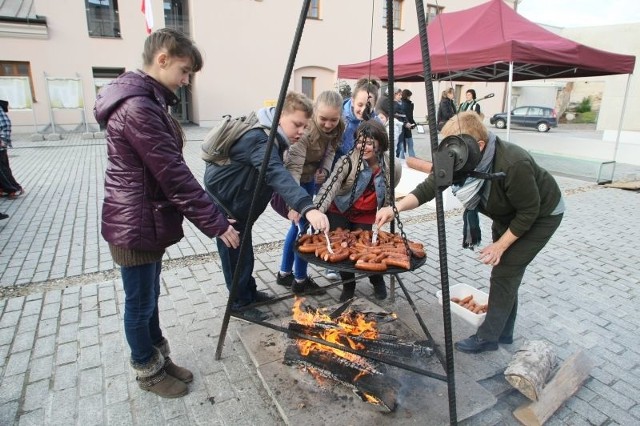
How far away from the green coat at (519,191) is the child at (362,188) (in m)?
0.74

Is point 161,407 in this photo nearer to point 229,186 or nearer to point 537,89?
point 229,186

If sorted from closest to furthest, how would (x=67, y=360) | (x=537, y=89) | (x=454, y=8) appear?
(x=67, y=360), (x=454, y=8), (x=537, y=89)

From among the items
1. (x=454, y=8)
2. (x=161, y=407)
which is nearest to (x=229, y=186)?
(x=161, y=407)

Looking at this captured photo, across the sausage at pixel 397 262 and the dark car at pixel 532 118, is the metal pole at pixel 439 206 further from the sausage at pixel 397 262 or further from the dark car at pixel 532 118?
the dark car at pixel 532 118

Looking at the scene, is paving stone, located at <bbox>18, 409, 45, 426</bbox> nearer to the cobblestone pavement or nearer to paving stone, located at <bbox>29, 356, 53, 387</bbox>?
the cobblestone pavement

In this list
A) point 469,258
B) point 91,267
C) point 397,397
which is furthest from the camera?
point 469,258

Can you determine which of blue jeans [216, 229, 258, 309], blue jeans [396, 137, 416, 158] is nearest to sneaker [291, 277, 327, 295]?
blue jeans [216, 229, 258, 309]

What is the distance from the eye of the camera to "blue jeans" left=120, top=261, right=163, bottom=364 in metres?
2.11

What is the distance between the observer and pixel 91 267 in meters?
4.06

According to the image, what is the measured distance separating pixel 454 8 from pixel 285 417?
26328mm

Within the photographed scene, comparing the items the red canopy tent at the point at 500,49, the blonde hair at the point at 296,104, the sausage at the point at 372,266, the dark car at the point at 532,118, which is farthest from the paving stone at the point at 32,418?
the dark car at the point at 532,118

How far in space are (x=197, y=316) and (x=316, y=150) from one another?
1.63 metres

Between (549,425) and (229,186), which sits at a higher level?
(229,186)

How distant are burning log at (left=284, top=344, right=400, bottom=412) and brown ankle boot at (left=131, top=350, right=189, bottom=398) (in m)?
0.65
